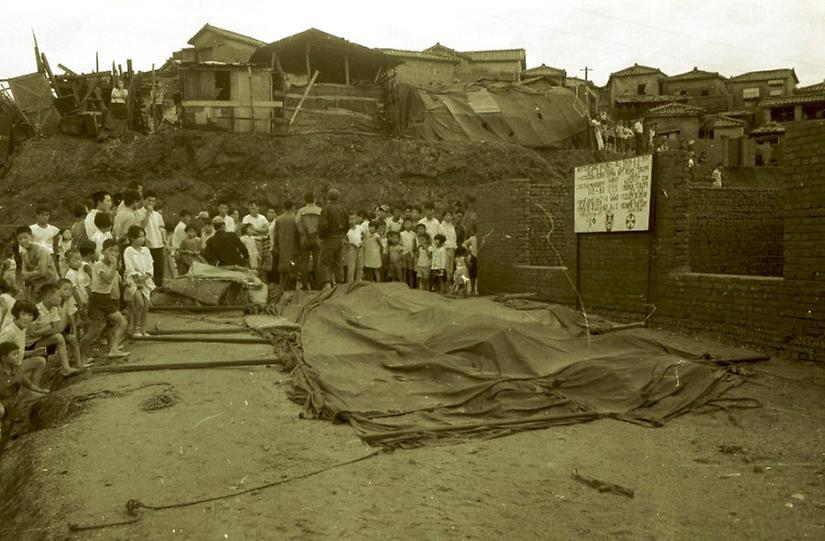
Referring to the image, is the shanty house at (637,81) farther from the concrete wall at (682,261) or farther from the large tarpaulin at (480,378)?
the large tarpaulin at (480,378)

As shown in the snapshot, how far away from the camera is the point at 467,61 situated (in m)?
48.0

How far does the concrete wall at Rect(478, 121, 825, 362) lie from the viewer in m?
7.98

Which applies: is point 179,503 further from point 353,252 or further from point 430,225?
point 430,225

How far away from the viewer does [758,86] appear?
5428 centimetres

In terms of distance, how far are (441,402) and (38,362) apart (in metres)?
4.30

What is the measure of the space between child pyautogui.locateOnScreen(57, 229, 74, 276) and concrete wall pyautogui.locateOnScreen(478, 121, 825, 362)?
714 centimetres

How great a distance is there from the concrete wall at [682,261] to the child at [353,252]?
2319 millimetres

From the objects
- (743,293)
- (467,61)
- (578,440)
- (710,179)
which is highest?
(467,61)

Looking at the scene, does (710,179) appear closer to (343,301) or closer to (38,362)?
(343,301)

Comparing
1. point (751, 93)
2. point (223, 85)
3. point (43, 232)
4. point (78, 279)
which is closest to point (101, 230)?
point (78, 279)

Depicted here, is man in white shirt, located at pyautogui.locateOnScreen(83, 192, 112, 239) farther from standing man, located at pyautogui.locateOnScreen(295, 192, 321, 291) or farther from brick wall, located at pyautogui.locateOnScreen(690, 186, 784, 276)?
brick wall, located at pyautogui.locateOnScreen(690, 186, 784, 276)

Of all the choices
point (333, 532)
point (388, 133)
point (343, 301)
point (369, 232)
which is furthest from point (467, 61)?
point (333, 532)

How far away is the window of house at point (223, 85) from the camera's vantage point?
27141 millimetres

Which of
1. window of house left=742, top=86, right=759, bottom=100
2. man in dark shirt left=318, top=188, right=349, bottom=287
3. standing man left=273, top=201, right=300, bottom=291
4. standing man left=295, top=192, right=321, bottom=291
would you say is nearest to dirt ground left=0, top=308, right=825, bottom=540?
man in dark shirt left=318, top=188, right=349, bottom=287
